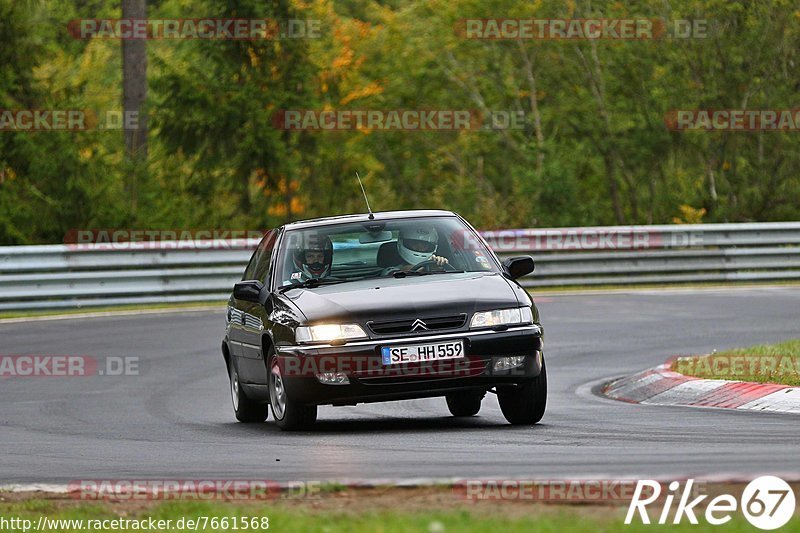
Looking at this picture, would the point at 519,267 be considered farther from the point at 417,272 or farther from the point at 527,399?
the point at 527,399

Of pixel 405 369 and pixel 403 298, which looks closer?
pixel 405 369

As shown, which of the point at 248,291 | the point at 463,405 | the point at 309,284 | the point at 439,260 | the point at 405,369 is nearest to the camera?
the point at 405,369

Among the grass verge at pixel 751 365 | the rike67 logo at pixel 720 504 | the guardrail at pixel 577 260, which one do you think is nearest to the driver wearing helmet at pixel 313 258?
the grass verge at pixel 751 365

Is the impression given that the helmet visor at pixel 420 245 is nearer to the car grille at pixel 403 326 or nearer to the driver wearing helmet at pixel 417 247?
the driver wearing helmet at pixel 417 247

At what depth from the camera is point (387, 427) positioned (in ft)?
39.1

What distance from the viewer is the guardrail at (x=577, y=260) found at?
85.6ft

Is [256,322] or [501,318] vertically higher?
[501,318]

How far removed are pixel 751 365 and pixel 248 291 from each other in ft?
14.8

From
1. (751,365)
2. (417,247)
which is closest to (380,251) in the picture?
(417,247)

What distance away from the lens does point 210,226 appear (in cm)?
3497

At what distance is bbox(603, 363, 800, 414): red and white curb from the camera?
39.2 feet

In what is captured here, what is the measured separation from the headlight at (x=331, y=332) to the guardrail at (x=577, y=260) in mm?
15224

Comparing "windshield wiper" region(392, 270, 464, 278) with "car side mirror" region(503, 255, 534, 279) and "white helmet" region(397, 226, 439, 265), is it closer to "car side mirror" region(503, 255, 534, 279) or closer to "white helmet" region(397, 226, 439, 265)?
"white helmet" region(397, 226, 439, 265)

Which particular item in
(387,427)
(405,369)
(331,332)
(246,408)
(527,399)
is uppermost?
(331,332)
